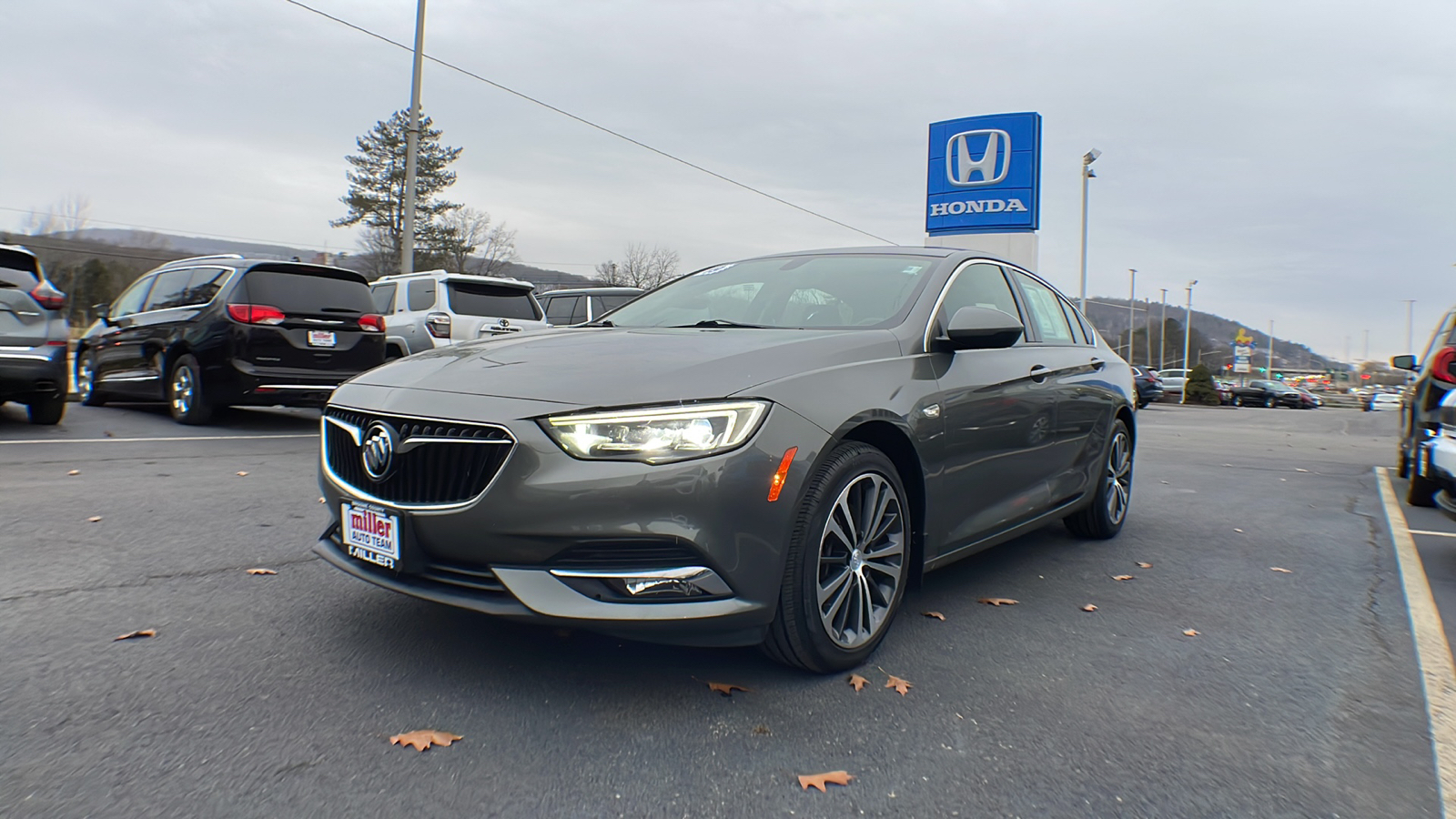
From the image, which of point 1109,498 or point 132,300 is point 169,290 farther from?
point 1109,498

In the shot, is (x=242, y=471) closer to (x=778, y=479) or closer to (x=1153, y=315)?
(x=778, y=479)

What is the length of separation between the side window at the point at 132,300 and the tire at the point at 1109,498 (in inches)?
387

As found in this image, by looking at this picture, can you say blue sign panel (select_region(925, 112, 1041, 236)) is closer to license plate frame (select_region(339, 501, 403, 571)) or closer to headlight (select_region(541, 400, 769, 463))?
A: headlight (select_region(541, 400, 769, 463))

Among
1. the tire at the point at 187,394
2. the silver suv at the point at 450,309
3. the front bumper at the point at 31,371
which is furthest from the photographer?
the silver suv at the point at 450,309

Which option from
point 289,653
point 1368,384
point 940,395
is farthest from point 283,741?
point 1368,384

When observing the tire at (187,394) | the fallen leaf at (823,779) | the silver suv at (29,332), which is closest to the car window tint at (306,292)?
the tire at (187,394)

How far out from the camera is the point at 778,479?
278cm

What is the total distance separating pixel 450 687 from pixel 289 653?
25.7 inches

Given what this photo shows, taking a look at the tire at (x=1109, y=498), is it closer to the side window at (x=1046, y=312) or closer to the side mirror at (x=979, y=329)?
the side window at (x=1046, y=312)

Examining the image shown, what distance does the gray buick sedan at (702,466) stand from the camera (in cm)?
264

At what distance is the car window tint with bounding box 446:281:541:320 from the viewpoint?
1200 cm

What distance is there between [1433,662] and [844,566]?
2279 millimetres

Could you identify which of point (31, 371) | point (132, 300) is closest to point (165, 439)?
point (31, 371)

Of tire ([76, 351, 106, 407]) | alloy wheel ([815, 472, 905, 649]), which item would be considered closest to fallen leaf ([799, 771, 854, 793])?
alloy wheel ([815, 472, 905, 649])
